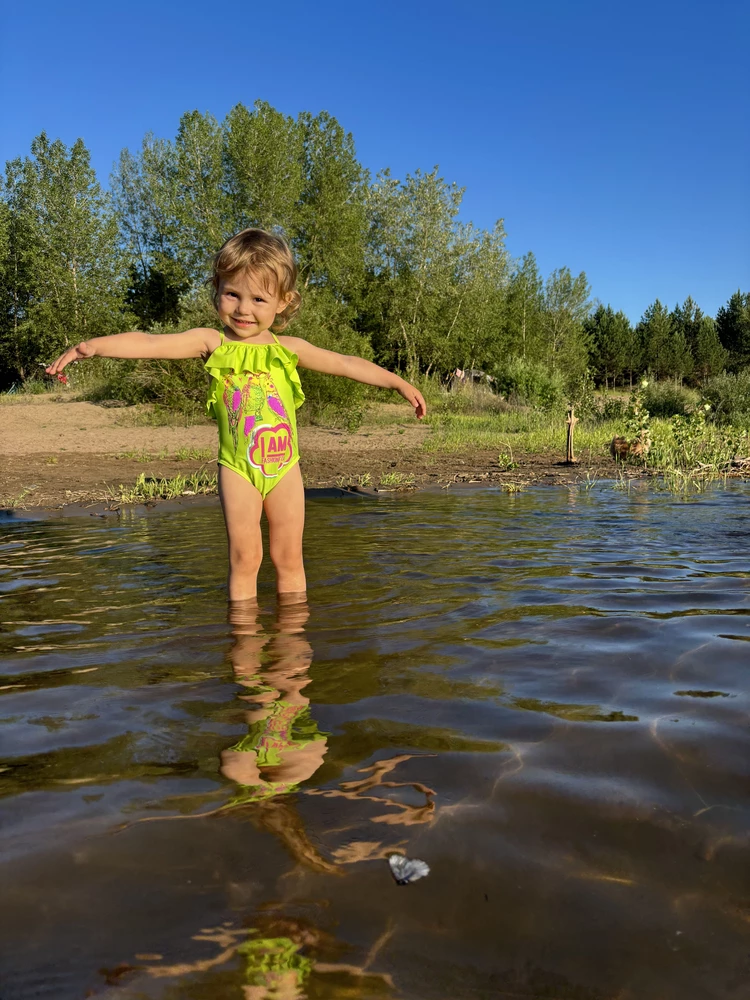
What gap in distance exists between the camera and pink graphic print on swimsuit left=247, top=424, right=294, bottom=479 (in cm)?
391

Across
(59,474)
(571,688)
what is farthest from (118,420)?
(571,688)

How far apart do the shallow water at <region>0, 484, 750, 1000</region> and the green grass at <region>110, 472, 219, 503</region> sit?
465 centimetres

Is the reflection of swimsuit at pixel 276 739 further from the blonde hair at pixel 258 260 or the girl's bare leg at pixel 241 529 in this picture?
the blonde hair at pixel 258 260

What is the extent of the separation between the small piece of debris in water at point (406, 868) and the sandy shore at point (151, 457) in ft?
25.1

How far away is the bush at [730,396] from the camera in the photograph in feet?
57.9

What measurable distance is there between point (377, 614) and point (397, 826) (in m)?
1.95

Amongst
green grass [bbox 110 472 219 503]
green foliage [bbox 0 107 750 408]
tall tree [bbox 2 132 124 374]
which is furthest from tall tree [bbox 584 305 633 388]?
green grass [bbox 110 472 219 503]

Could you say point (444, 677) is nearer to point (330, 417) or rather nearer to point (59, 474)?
point (59, 474)

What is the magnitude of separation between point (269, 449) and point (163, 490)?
5.35 meters

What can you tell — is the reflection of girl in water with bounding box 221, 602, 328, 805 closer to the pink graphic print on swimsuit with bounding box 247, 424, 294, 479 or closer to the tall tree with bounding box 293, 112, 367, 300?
the pink graphic print on swimsuit with bounding box 247, 424, 294, 479

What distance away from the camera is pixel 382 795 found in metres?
1.85

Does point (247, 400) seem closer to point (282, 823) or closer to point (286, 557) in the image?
point (286, 557)

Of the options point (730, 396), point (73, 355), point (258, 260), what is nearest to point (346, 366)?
point (258, 260)

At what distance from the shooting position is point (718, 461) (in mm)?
10352
